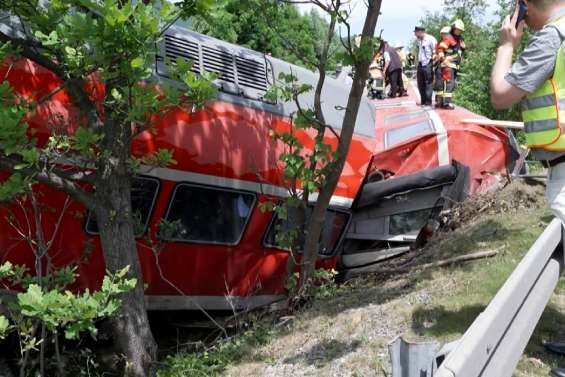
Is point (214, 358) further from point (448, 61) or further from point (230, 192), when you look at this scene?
point (448, 61)

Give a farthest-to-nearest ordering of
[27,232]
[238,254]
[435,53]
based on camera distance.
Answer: [435,53] → [238,254] → [27,232]

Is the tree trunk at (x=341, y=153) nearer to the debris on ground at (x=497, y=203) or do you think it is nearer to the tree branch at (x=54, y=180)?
the debris on ground at (x=497, y=203)

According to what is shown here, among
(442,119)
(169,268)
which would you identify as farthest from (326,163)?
(442,119)

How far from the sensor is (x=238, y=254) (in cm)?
681

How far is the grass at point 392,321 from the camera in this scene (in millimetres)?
3992

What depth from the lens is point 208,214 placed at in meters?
6.52

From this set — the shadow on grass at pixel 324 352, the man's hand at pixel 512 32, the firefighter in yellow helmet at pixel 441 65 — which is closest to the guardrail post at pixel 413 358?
the man's hand at pixel 512 32

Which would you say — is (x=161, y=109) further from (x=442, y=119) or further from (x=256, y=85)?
(x=442, y=119)

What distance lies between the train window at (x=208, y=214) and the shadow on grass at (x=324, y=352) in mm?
1918

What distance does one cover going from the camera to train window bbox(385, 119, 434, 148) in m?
8.77

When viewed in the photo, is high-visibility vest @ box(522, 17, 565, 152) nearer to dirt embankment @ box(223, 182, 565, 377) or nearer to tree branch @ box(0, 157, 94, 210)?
dirt embankment @ box(223, 182, 565, 377)

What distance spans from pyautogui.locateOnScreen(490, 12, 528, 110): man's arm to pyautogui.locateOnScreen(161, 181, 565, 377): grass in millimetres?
1353

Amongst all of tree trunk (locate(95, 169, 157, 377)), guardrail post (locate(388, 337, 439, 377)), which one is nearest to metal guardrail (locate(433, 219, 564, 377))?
guardrail post (locate(388, 337, 439, 377))

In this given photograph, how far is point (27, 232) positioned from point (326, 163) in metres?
2.85
